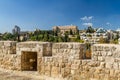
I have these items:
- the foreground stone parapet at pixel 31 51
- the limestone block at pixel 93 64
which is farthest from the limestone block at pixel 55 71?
the limestone block at pixel 93 64

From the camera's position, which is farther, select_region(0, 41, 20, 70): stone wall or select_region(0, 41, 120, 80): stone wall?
Answer: select_region(0, 41, 20, 70): stone wall

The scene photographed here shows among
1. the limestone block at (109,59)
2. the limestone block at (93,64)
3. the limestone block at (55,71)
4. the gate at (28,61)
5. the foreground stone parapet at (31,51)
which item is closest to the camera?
Answer: the limestone block at (109,59)

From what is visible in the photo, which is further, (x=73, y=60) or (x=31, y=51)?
(x=31, y=51)

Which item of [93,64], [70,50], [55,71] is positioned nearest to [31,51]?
[55,71]

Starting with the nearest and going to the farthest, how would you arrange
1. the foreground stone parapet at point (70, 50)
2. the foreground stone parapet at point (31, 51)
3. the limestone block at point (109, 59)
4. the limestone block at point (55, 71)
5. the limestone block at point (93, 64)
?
the limestone block at point (109, 59) → the limestone block at point (93, 64) → the foreground stone parapet at point (70, 50) → the limestone block at point (55, 71) → the foreground stone parapet at point (31, 51)

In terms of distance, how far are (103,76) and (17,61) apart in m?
3.15

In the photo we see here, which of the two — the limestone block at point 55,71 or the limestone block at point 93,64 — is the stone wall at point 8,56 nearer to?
the limestone block at point 55,71

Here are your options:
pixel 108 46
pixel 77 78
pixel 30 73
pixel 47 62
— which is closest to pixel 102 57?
pixel 108 46

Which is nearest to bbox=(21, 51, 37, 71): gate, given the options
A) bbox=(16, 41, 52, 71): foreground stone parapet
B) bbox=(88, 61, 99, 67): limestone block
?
bbox=(16, 41, 52, 71): foreground stone parapet

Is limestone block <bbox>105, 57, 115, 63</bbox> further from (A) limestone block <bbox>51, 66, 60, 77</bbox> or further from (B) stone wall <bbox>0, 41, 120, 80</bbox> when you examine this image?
(A) limestone block <bbox>51, 66, 60, 77</bbox>

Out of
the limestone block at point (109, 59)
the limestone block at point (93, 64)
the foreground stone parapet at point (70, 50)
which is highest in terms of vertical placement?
the foreground stone parapet at point (70, 50)

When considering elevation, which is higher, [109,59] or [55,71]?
[109,59]

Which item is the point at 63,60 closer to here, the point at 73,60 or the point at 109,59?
the point at 73,60

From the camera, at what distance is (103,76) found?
546 centimetres
